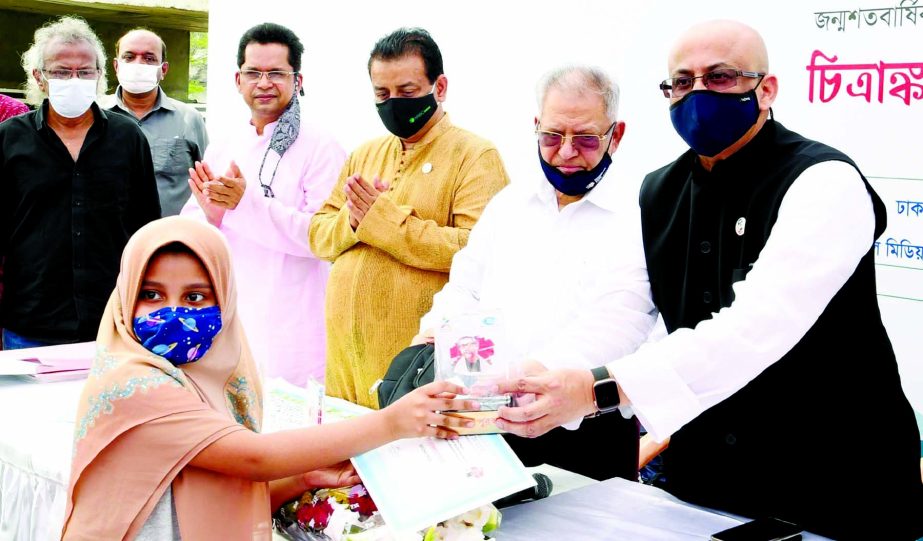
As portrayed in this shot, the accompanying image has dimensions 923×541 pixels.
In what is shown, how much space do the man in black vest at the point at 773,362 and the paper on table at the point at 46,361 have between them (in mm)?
1873

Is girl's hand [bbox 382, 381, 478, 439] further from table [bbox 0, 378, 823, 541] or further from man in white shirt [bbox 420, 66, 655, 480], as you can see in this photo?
man in white shirt [bbox 420, 66, 655, 480]

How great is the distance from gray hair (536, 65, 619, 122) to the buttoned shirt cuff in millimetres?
898

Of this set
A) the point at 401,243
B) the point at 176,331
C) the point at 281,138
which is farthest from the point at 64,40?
the point at 176,331

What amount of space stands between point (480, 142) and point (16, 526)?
1.89 meters

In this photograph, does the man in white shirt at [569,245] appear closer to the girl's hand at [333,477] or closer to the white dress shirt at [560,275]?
the white dress shirt at [560,275]

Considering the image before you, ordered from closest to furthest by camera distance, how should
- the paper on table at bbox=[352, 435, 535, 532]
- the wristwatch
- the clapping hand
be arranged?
the paper on table at bbox=[352, 435, 535, 532], the wristwatch, the clapping hand

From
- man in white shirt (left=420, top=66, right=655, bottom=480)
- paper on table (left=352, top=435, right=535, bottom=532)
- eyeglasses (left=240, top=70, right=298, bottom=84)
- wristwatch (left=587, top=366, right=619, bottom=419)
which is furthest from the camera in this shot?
eyeglasses (left=240, top=70, right=298, bottom=84)

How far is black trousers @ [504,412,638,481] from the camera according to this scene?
8.57ft

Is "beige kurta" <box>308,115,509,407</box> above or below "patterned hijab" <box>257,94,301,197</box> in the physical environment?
below

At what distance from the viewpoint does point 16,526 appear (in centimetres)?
264

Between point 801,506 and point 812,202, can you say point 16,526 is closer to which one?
point 801,506

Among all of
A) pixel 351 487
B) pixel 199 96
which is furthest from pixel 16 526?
pixel 199 96

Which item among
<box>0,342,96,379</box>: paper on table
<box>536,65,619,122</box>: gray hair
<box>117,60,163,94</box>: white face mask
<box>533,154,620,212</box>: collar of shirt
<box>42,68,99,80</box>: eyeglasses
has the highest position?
<box>117,60,163,94</box>: white face mask

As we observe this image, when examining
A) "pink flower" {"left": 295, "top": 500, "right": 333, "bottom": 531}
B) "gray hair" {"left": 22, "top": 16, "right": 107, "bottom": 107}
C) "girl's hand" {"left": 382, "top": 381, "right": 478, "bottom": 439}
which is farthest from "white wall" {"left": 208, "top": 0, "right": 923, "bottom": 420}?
"gray hair" {"left": 22, "top": 16, "right": 107, "bottom": 107}
